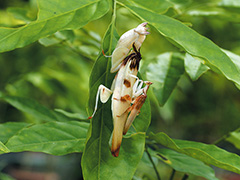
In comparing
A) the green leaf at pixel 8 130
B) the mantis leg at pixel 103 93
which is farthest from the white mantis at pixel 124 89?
the green leaf at pixel 8 130

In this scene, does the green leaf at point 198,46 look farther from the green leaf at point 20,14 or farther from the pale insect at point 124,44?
the green leaf at point 20,14

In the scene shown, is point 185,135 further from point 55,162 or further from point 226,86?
point 55,162

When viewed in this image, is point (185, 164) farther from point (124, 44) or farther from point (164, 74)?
point (124, 44)

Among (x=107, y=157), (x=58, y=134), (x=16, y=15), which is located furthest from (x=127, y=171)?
(x=16, y=15)

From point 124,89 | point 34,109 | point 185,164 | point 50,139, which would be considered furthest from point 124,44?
point 34,109

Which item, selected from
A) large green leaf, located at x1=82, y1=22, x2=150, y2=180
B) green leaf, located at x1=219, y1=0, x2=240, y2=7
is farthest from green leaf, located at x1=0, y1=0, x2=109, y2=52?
green leaf, located at x1=219, y1=0, x2=240, y2=7

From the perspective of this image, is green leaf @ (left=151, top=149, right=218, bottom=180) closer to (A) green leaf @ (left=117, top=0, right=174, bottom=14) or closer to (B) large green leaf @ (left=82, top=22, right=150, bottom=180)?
(B) large green leaf @ (left=82, top=22, right=150, bottom=180)
